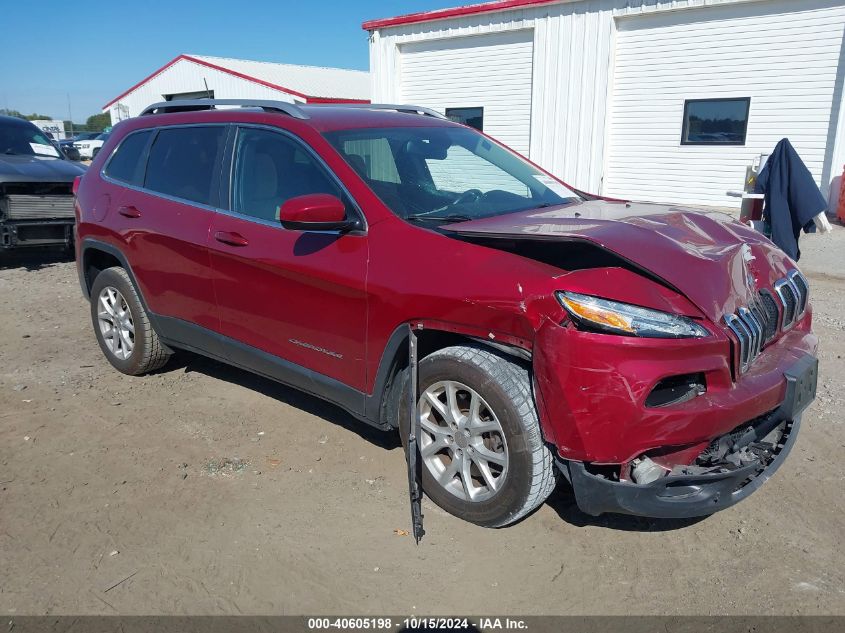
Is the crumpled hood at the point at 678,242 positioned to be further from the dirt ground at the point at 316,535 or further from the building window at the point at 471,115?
the building window at the point at 471,115

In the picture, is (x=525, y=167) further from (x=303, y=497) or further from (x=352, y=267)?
Answer: (x=303, y=497)

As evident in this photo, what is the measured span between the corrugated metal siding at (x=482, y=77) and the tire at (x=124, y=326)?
12.1 m

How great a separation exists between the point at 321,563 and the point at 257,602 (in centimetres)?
32

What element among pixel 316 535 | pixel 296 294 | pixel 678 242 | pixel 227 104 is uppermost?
pixel 227 104

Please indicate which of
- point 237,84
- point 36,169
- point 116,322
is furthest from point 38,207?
point 237,84

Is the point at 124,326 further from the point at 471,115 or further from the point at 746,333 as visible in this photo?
the point at 471,115

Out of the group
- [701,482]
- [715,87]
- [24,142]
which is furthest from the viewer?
[715,87]

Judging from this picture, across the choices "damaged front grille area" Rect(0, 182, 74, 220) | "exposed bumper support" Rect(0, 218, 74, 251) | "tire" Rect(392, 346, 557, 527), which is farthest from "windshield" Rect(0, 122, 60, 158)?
"tire" Rect(392, 346, 557, 527)

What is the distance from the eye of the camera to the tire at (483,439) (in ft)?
9.20

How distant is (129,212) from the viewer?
15.1 feet

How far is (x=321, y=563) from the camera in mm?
2934

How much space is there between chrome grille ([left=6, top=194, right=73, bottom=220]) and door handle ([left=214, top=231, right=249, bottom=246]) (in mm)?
5954

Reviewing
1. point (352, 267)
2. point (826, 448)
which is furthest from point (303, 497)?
point (826, 448)

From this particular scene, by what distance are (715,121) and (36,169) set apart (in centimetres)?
1184
